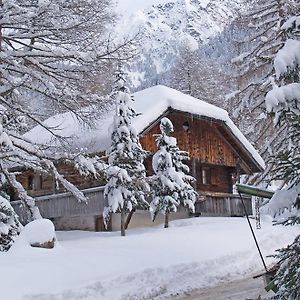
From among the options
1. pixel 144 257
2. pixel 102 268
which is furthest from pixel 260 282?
pixel 102 268

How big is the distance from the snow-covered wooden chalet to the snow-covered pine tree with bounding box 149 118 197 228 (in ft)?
3.59

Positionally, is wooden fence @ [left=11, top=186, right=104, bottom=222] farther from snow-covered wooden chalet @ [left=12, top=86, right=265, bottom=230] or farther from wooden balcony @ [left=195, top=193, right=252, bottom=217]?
wooden balcony @ [left=195, top=193, right=252, bottom=217]

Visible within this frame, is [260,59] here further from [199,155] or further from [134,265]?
[134,265]

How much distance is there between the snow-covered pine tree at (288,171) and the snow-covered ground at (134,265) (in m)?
5.14

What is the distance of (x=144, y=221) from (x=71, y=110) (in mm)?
10898

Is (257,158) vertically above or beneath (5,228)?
above

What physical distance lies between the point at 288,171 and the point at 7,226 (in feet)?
29.4

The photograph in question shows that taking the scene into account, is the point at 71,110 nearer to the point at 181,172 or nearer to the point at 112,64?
the point at 112,64

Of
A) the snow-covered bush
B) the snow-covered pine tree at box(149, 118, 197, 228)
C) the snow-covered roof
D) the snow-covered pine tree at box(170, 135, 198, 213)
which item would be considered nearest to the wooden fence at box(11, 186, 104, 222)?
the snow-covered roof

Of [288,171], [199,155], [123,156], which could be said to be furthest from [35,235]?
[199,155]

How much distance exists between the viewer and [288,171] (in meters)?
7.93

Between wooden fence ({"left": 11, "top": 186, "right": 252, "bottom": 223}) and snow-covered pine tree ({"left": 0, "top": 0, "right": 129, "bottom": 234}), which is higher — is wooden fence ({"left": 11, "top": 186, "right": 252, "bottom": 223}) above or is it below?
below

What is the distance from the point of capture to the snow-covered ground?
11758mm

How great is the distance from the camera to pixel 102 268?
43.8 feet
